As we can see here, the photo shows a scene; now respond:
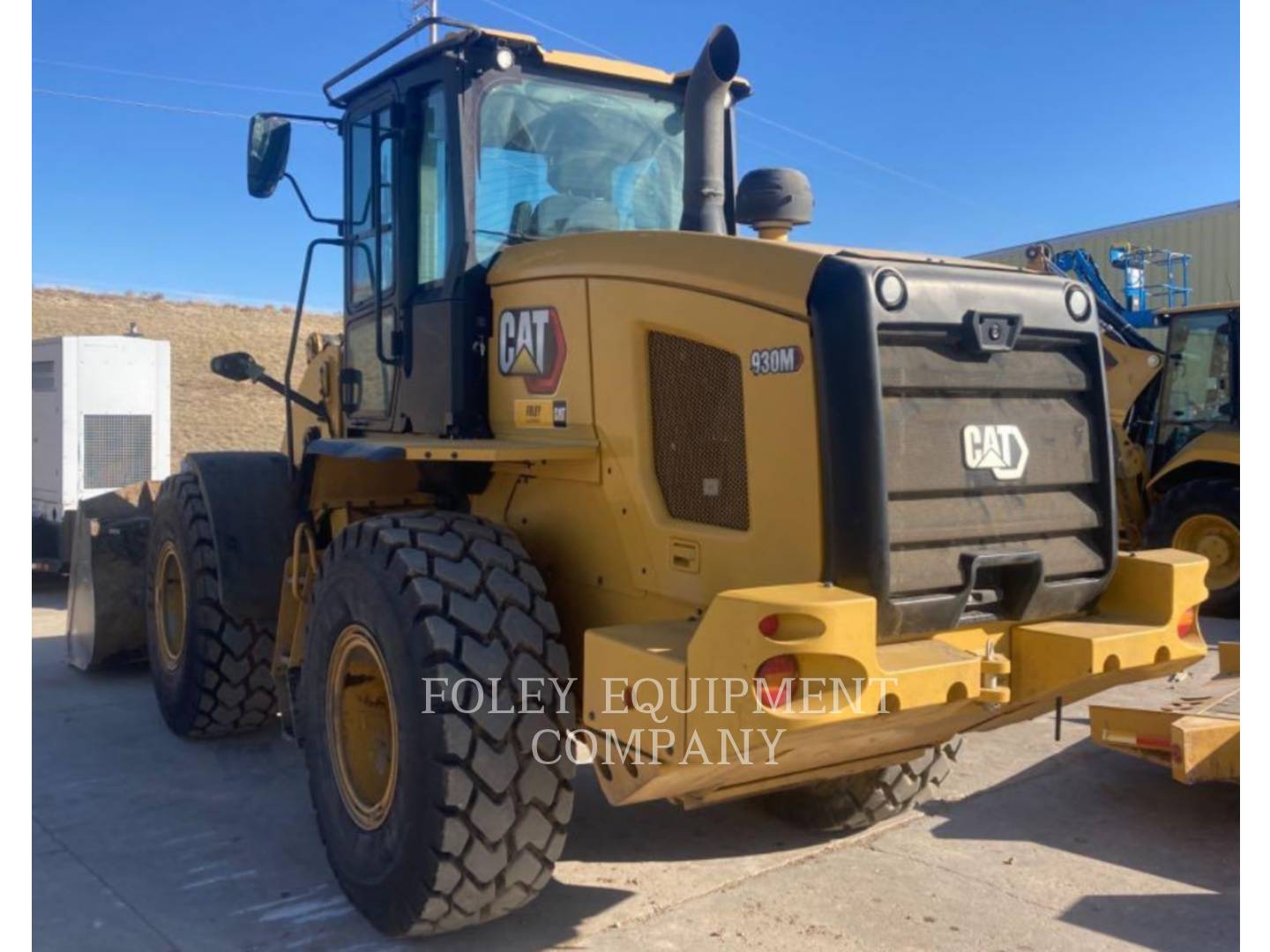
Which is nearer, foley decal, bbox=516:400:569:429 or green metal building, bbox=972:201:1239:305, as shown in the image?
foley decal, bbox=516:400:569:429

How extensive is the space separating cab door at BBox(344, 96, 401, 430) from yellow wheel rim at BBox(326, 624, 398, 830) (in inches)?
48.2

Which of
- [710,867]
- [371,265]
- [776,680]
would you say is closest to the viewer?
[776,680]

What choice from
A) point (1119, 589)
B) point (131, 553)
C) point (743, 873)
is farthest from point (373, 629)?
point (131, 553)

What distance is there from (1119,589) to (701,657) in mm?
1661

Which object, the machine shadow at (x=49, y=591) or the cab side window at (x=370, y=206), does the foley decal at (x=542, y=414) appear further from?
the machine shadow at (x=49, y=591)

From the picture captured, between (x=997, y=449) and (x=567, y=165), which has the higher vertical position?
(x=567, y=165)

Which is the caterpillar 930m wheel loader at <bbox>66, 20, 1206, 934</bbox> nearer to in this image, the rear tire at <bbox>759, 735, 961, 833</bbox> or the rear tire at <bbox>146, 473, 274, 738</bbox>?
the rear tire at <bbox>759, 735, 961, 833</bbox>

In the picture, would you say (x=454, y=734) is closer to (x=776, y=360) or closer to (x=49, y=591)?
(x=776, y=360)

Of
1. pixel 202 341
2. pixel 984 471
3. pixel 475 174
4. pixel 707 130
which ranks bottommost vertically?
pixel 984 471

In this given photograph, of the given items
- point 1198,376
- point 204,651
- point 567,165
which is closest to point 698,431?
point 567,165

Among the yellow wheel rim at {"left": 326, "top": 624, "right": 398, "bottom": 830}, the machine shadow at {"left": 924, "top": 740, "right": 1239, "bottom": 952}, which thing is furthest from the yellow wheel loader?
the yellow wheel rim at {"left": 326, "top": 624, "right": 398, "bottom": 830}

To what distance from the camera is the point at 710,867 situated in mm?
4418

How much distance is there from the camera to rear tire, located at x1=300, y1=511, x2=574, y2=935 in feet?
11.5

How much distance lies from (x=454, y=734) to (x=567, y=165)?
89.4 inches
